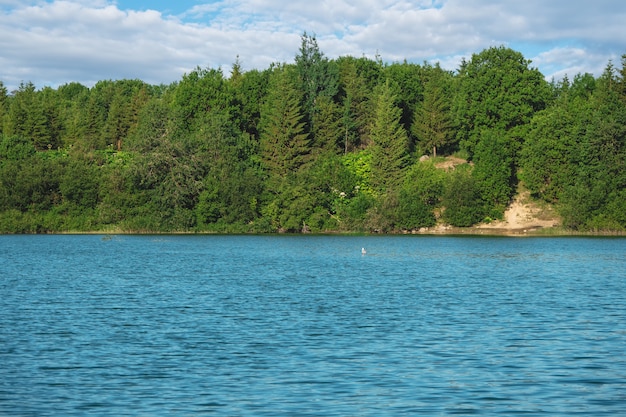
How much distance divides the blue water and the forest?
216 feet

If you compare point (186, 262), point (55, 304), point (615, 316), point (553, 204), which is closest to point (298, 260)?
point (186, 262)

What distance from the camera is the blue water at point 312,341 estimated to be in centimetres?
2266

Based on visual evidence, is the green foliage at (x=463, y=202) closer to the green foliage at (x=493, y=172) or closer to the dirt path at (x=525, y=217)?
the green foliage at (x=493, y=172)

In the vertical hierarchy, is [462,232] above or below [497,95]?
below

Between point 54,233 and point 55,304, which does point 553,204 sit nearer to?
point 54,233

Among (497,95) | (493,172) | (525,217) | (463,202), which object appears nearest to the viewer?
(463,202)

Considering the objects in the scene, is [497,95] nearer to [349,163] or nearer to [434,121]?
[434,121]

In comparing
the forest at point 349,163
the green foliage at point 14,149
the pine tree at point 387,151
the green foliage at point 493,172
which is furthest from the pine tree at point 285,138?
the green foliage at point 14,149

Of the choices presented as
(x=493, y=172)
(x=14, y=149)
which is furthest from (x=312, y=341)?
(x=14, y=149)

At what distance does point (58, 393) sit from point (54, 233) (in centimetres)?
12756

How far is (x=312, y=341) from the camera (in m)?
32.1

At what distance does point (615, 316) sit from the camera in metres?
39.0

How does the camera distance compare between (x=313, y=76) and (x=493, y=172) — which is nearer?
(x=493, y=172)

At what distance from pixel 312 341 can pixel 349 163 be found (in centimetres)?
12053
